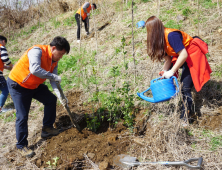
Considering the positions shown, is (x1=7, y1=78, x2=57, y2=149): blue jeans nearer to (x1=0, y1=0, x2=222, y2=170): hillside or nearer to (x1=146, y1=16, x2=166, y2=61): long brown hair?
(x1=0, y1=0, x2=222, y2=170): hillside

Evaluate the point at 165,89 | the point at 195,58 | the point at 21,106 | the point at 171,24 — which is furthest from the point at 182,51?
the point at 171,24

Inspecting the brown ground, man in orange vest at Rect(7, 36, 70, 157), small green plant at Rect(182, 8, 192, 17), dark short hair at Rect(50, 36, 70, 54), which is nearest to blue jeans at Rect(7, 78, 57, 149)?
man in orange vest at Rect(7, 36, 70, 157)

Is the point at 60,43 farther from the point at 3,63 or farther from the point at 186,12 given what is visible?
the point at 186,12

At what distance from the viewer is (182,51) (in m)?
2.08

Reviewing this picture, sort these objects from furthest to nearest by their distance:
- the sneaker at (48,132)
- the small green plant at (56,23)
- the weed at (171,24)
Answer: the small green plant at (56,23) < the weed at (171,24) < the sneaker at (48,132)

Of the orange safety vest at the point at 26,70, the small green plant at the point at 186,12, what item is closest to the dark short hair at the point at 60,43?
the orange safety vest at the point at 26,70

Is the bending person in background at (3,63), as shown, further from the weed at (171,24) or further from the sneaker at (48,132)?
the weed at (171,24)

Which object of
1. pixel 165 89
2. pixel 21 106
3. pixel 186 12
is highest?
pixel 186 12

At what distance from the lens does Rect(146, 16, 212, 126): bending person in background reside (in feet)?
6.91

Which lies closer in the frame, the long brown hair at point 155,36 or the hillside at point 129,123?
the long brown hair at point 155,36

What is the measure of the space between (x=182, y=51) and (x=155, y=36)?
1.16ft

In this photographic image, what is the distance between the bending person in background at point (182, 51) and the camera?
2105 mm

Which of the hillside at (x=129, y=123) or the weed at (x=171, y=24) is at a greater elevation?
the weed at (x=171, y=24)

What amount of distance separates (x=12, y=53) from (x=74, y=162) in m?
8.71
